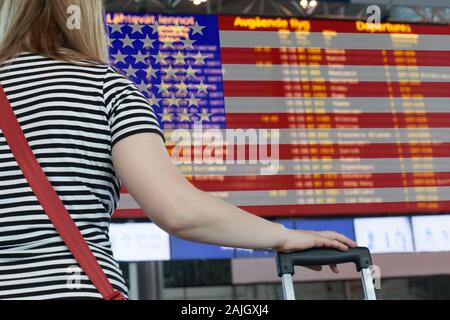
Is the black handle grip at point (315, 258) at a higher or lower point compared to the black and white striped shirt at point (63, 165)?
lower

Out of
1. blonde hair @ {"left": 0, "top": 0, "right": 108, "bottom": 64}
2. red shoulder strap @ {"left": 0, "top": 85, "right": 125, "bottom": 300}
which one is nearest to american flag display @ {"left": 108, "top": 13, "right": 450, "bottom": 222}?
blonde hair @ {"left": 0, "top": 0, "right": 108, "bottom": 64}

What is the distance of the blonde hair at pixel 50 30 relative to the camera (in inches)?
41.2

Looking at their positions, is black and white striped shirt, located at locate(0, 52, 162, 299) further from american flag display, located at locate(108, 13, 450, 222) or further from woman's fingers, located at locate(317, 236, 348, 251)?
american flag display, located at locate(108, 13, 450, 222)

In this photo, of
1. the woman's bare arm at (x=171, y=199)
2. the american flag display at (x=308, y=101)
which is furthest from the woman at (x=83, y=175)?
the american flag display at (x=308, y=101)

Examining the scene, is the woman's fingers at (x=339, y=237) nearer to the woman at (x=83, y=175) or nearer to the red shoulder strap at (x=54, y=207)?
the woman at (x=83, y=175)

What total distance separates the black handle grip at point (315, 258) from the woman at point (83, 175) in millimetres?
18

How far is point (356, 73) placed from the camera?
5199mm

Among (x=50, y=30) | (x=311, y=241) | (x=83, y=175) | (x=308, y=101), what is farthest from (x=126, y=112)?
(x=308, y=101)

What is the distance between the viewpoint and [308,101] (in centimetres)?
518

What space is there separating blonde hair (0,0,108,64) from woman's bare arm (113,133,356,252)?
0.61 feet
